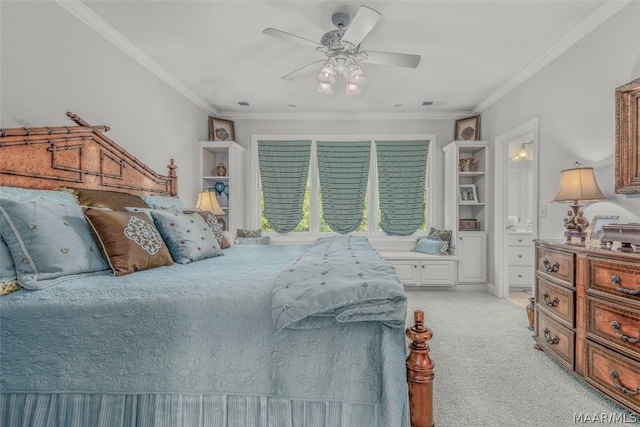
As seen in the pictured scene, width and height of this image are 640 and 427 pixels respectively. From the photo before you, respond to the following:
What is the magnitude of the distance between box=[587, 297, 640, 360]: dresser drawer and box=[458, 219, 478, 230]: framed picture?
257 centimetres

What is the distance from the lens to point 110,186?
2461 millimetres

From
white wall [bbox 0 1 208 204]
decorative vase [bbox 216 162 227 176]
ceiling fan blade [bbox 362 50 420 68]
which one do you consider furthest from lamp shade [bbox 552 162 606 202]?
decorative vase [bbox 216 162 227 176]

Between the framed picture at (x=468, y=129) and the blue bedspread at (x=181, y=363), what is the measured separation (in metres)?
4.21

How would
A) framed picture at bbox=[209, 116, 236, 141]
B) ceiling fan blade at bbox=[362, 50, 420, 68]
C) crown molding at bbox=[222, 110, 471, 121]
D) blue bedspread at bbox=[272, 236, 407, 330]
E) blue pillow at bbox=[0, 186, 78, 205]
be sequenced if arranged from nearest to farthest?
blue bedspread at bbox=[272, 236, 407, 330] → blue pillow at bbox=[0, 186, 78, 205] → ceiling fan blade at bbox=[362, 50, 420, 68] → framed picture at bbox=[209, 116, 236, 141] → crown molding at bbox=[222, 110, 471, 121]

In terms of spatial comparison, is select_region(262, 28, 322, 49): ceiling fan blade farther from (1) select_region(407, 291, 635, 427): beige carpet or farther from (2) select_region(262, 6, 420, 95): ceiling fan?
(1) select_region(407, 291, 635, 427): beige carpet

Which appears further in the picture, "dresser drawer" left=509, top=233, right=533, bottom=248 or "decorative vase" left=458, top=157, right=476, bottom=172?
"decorative vase" left=458, top=157, right=476, bottom=172

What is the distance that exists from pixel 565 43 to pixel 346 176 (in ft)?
9.30

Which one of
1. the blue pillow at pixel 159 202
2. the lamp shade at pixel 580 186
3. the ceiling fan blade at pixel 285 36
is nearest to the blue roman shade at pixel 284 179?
the blue pillow at pixel 159 202

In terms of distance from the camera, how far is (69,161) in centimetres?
208

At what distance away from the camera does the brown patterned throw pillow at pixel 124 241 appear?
5.28 feet

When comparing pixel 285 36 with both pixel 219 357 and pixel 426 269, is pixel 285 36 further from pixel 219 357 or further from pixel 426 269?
pixel 426 269

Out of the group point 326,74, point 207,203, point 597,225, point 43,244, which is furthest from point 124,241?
point 597,225

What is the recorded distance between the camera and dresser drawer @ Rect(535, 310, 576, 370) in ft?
6.82

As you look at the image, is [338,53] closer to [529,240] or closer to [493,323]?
[493,323]
